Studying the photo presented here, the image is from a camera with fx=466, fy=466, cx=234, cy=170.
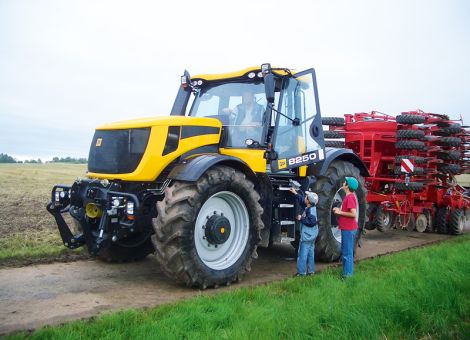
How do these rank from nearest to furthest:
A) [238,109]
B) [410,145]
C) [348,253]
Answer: [348,253]
[238,109]
[410,145]

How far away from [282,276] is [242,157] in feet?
5.96

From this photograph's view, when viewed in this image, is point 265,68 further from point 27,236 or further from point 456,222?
A: point 456,222

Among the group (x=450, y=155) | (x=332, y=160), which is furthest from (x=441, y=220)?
(x=332, y=160)

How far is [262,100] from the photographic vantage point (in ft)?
22.8

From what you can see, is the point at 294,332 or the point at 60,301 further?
the point at 60,301

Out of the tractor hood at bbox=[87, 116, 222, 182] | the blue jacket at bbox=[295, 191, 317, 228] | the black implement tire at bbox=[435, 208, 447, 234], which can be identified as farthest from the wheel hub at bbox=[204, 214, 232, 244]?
the black implement tire at bbox=[435, 208, 447, 234]

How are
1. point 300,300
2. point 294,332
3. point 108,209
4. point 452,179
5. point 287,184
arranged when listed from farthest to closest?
point 452,179, point 287,184, point 108,209, point 300,300, point 294,332

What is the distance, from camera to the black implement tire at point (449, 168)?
11688 millimetres

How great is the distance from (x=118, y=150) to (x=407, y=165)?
6.98 m

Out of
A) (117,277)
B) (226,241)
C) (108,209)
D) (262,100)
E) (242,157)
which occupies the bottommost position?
(117,277)

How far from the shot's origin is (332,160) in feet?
25.6

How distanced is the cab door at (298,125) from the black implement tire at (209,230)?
97 centimetres

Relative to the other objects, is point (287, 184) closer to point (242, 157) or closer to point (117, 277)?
point (242, 157)

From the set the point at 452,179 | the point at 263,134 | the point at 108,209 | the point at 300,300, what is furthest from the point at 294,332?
the point at 452,179
